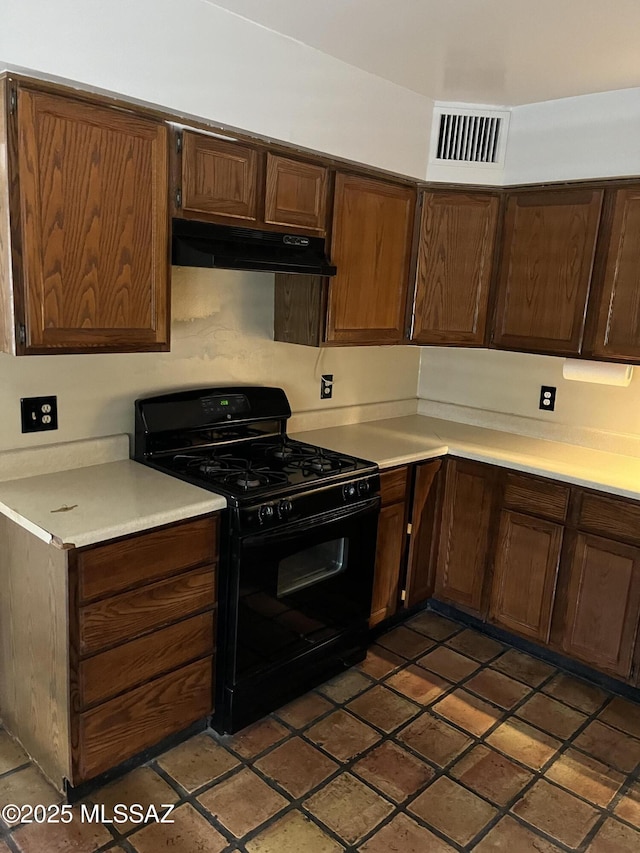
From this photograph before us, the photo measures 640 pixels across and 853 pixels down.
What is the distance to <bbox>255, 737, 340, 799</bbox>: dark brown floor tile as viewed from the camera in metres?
2.11

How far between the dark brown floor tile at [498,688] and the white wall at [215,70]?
222 centimetres

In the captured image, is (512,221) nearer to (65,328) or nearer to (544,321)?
(544,321)

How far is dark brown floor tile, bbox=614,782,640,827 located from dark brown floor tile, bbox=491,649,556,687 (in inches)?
23.5

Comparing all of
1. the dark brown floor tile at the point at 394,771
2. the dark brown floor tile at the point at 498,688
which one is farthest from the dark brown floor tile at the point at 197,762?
the dark brown floor tile at the point at 498,688

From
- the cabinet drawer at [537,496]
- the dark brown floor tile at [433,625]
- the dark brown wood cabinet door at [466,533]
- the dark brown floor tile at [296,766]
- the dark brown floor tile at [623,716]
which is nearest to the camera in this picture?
the dark brown floor tile at [296,766]

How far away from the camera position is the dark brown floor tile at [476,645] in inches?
116

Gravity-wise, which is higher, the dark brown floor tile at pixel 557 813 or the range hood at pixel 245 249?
the range hood at pixel 245 249

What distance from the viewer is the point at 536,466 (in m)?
2.77

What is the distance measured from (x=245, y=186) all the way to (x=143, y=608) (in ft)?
4.87

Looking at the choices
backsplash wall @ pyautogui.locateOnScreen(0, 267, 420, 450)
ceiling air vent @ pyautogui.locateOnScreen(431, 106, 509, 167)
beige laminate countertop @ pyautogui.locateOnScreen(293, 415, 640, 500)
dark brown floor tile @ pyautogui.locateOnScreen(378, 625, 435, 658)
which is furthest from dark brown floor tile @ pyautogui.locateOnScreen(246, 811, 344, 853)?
ceiling air vent @ pyautogui.locateOnScreen(431, 106, 509, 167)

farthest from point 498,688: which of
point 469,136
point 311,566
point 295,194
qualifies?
point 469,136

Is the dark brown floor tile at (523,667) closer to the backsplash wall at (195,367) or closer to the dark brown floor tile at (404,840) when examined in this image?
the dark brown floor tile at (404,840)

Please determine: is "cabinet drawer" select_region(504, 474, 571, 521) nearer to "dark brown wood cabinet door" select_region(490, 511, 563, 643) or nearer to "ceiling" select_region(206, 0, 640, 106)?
"dark brown wood cabinet door" select_region(490, 511, 563, 643)

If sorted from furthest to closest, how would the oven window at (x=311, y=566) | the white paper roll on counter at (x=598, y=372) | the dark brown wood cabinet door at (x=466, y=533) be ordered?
1. the dark brown wood cabinet door at (x=466, y=533)
2. the white paper roll on counter at (x=598, y=372)
3. the oven window at (x=311, y=566)
